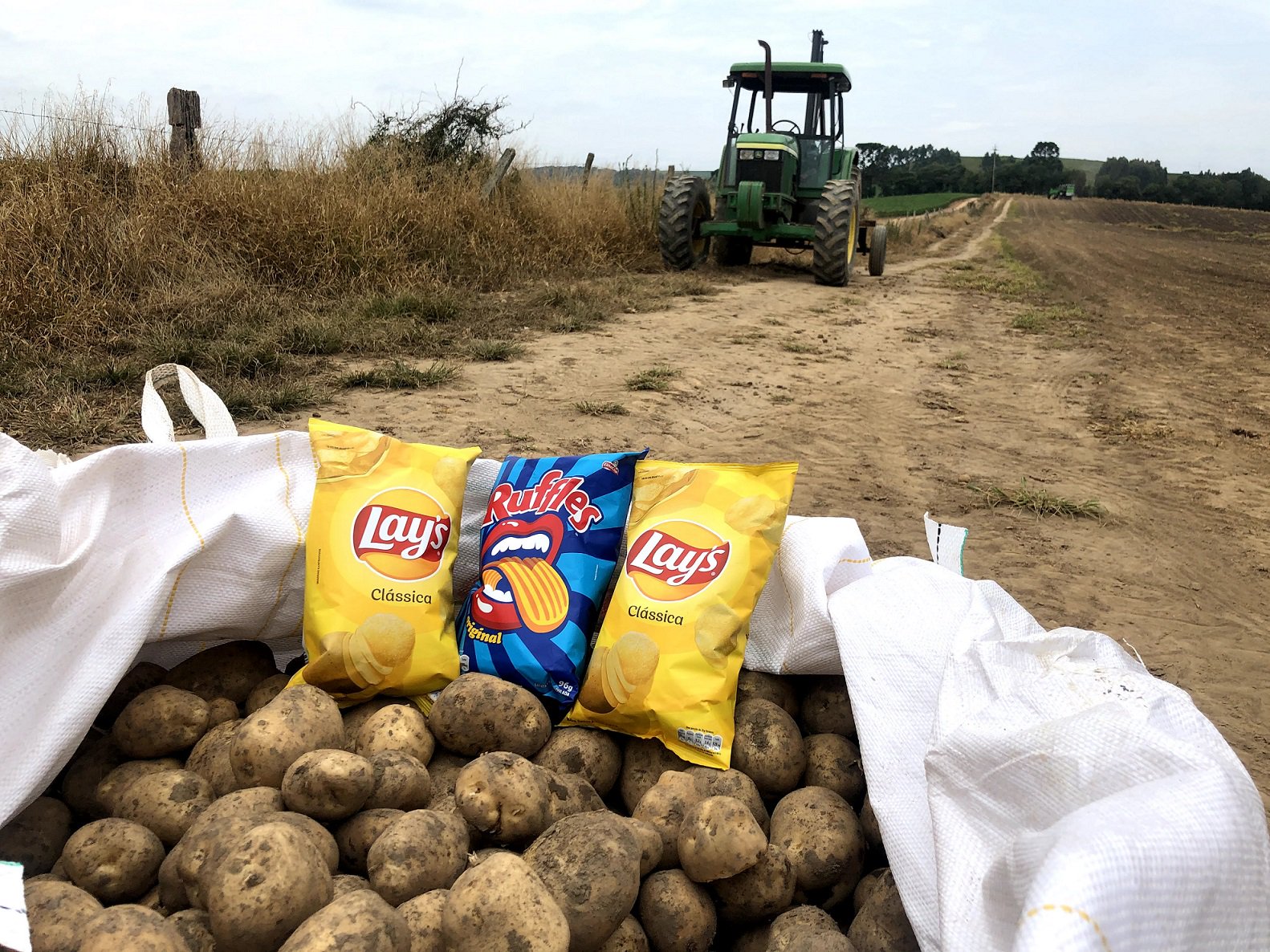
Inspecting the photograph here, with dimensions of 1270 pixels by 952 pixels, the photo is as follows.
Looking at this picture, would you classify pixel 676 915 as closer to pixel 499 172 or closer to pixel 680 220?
pixel 499 172

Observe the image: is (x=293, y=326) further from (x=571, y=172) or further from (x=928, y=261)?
(x=928, y=261)

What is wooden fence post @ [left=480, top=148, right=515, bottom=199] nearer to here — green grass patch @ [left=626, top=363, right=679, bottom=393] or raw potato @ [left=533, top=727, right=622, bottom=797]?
green grass patch @ [left=626, top=363, right=679, bottom=393]

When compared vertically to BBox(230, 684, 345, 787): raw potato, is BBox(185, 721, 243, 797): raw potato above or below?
below

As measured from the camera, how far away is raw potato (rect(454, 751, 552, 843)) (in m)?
1.64

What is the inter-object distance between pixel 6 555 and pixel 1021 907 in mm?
1838

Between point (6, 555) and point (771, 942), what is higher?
point (6, 555)

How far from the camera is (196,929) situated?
142 centimetres

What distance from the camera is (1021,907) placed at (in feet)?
4.17

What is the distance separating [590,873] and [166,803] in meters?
0.82

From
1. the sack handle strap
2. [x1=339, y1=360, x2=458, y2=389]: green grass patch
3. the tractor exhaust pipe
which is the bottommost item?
[x1=339, y1=360, x2=458, y2=389]: green grass patch

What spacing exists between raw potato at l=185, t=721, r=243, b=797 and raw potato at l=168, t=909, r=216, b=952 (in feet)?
1.08

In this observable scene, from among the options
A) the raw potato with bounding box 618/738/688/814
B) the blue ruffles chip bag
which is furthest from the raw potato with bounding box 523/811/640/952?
the blue ruffles chip bag

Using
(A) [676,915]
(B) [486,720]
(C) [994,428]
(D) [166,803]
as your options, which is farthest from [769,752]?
(C) [994,428]

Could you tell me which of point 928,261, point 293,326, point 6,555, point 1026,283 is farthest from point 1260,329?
point 6,555
